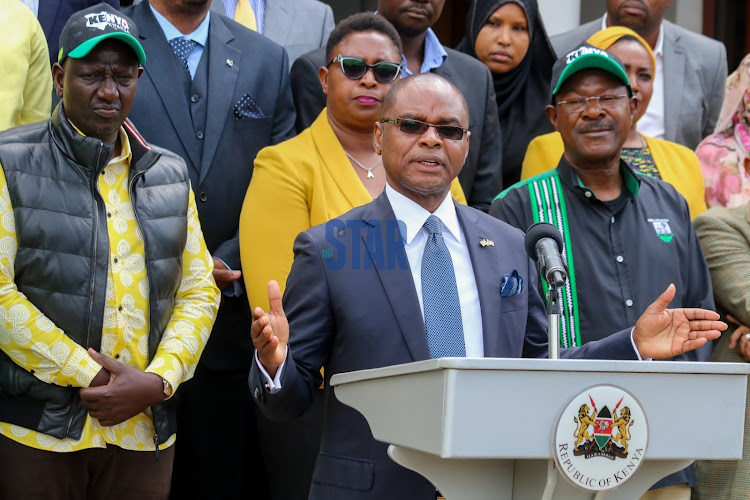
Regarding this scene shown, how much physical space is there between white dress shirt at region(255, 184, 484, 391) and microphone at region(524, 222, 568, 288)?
0.39 meters

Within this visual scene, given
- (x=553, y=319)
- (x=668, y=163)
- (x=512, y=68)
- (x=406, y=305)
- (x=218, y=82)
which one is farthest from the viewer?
(x=512, y=68)

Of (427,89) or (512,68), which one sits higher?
(512,68)

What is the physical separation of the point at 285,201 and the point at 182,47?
1.02 m

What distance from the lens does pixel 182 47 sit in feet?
16.3

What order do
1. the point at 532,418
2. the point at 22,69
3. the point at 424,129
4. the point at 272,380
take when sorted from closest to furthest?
the point at 532,418 → the point at 272,380 → the point at 424,129 → the point at 22,69

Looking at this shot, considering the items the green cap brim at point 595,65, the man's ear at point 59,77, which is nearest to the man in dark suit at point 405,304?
the green cap brim at point 595,65

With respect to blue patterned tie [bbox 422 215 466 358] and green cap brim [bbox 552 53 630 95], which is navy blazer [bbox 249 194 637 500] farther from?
green cap brim [bbox 552 53 630 95]

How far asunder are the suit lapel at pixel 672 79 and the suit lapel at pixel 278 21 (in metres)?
2.03

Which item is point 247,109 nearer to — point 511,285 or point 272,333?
point 511,285

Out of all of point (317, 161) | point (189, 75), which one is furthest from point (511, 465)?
point (189, 75)

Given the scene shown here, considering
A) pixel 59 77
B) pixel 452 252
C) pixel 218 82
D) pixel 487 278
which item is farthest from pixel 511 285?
pixel 218 82

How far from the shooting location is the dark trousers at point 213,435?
15.6 ft

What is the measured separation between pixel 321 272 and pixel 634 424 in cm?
120

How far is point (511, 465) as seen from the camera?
2701 millimetres
